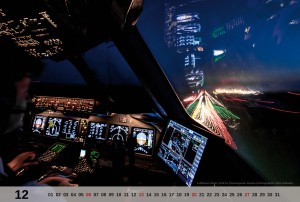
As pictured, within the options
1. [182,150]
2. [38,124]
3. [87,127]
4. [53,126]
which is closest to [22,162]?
[182,150]

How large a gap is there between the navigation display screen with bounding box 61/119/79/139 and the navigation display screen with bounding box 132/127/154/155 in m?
1.10

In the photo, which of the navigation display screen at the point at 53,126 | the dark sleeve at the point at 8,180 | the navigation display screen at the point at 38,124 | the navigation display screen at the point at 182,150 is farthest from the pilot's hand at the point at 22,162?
the navigation display screen at the point at 38,124

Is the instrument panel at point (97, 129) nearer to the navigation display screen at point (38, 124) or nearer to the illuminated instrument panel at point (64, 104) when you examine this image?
the navigation display screen at point (38, 124)

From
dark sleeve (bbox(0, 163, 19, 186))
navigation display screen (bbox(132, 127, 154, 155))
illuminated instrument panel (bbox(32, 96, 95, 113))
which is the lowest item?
navigation display screen (bbox(132, 127, 154, 155))

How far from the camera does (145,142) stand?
226cm

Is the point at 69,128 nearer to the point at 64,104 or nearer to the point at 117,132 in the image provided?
the point at 64,104

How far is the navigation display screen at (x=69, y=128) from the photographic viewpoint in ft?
9.27

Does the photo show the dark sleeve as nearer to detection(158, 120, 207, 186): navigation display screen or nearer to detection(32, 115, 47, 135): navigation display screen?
detection(158, 120, 207, 186): navigation display screen

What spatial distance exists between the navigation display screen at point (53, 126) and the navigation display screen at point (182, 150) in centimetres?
221

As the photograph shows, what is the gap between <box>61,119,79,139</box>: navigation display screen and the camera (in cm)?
283

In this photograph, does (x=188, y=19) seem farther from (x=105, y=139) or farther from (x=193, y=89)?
(x=193, y=89)

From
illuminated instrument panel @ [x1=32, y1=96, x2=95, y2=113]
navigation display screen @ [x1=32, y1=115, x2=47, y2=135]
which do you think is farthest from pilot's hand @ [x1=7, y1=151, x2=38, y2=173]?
navigation display screen @ [x1=32, y1=115, x2=47, y2=135]

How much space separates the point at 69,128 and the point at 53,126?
0.38 metres

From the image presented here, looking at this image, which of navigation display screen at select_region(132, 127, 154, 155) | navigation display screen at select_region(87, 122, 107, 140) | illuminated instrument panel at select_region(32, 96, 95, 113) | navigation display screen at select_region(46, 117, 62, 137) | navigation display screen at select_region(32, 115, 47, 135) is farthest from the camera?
navigation display screen at select_region(32, 115, 47, 135)
